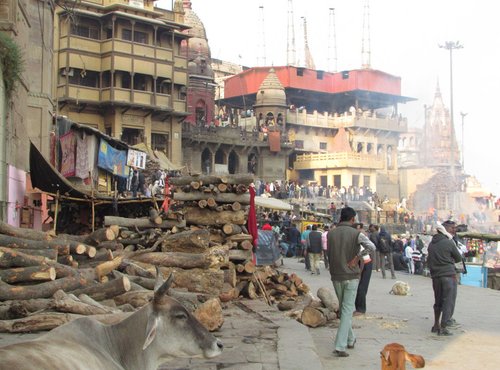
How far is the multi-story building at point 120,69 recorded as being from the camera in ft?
136

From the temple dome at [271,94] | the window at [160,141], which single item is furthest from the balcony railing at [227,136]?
the temple dome at [271,94]

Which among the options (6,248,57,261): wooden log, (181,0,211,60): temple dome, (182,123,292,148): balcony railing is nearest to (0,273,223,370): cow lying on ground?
(6,248,57,261): wooden log

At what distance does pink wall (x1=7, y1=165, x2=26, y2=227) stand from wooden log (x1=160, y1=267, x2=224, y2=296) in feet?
20.0

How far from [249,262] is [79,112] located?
32227mm

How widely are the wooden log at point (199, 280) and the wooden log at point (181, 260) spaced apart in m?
0.24

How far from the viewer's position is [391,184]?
229 ft

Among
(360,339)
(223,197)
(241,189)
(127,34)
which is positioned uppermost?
(127,34)

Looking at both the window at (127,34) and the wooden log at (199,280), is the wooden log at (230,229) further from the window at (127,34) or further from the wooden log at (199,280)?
the window at (127,34)

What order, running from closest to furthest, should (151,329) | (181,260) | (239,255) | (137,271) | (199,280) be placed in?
1. (151,329)
2. (137,271)
3. (199,280)
4. (181,260)
5. (239,255)

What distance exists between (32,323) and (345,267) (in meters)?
3.82

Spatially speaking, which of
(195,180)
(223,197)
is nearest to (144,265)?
(223,197)

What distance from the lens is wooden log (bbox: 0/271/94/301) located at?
8.24 m

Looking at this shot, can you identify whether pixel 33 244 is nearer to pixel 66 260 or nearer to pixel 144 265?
pixel 66 260

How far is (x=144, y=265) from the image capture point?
1178 centimetres
